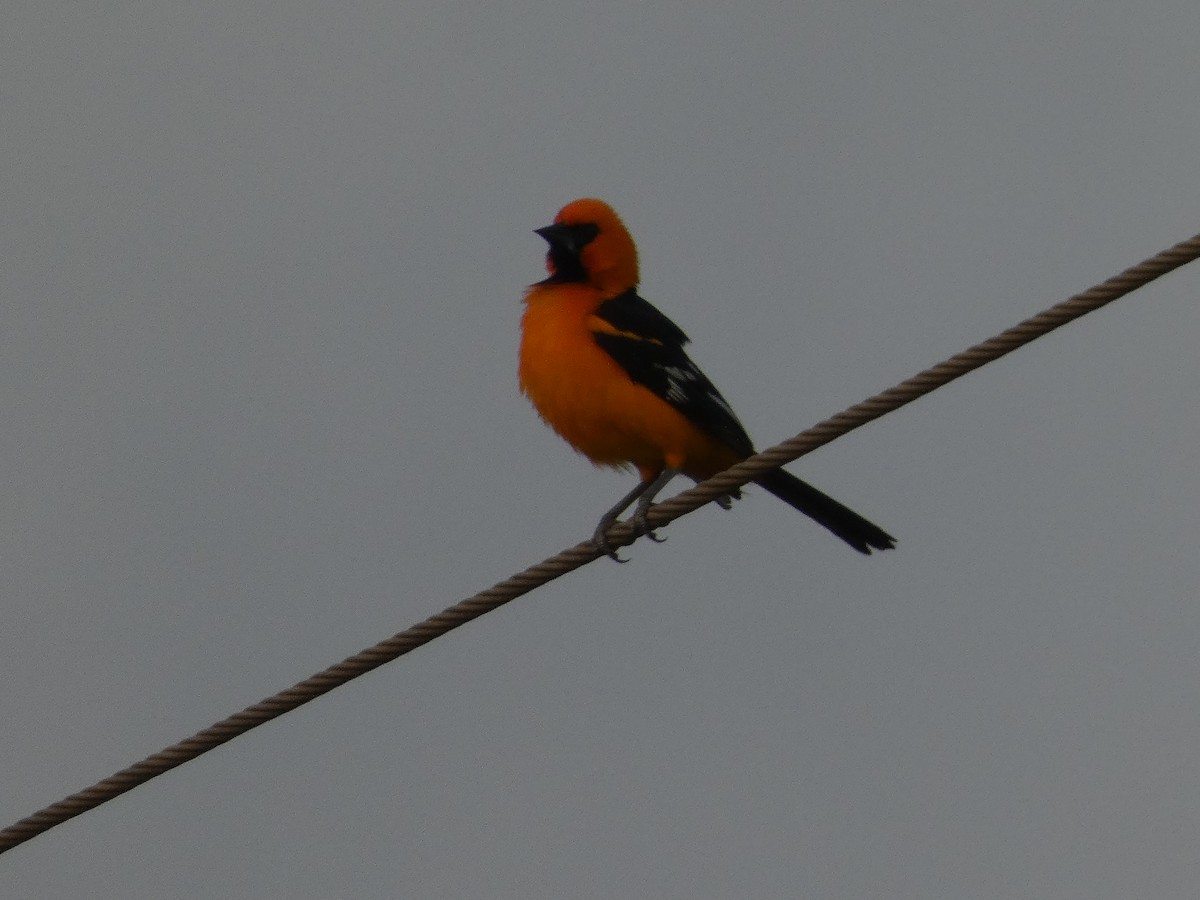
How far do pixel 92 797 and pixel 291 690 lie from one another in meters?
0.59

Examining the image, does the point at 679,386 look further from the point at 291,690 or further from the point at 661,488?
the point at 291,690

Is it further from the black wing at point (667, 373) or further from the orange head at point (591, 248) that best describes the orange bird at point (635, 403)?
the orange head at point (591, 248)

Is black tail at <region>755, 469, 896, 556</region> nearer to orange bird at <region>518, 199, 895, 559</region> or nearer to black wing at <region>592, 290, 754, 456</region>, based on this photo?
orange bird at <region>518, 199, 895, 559</region>

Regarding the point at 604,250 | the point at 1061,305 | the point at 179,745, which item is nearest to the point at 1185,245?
the point at 1061,305

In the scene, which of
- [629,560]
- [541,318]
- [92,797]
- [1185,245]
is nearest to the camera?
[1185,245]

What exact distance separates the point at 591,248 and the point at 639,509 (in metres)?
1.66

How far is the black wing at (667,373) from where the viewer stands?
7.77 m

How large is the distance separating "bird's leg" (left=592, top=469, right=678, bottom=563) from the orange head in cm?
95

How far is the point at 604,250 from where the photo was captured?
872 cm

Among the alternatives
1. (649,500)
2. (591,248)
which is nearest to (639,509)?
(649,500)

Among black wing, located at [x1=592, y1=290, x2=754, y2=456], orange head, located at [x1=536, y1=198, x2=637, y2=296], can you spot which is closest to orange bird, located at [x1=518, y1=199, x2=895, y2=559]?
black wing, located at [x1=592, y1=290, x2=754, y2=456]

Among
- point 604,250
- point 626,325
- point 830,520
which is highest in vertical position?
point 604,250

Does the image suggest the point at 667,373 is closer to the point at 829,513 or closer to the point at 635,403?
the point at 635,403

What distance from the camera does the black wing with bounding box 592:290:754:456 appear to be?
7.77m
